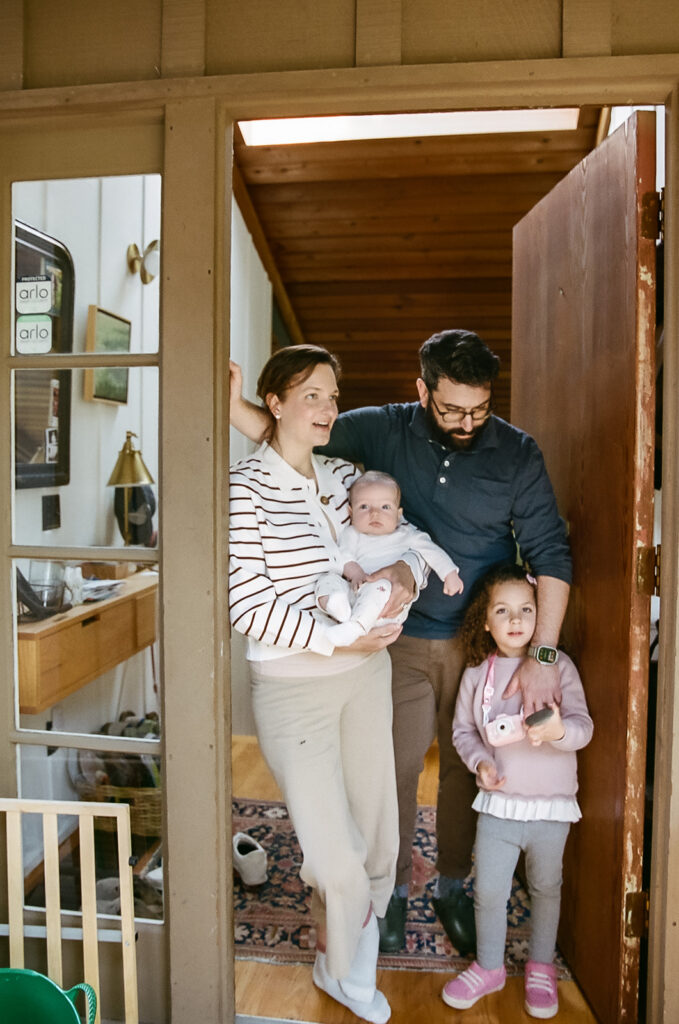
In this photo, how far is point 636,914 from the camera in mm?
A: 1846

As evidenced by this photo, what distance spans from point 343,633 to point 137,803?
69 centimetres

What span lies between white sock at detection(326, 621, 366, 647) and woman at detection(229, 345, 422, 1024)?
0.06 ft

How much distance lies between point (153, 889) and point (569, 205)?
214 cm

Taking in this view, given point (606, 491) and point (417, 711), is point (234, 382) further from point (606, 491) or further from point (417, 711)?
point (417, 711)

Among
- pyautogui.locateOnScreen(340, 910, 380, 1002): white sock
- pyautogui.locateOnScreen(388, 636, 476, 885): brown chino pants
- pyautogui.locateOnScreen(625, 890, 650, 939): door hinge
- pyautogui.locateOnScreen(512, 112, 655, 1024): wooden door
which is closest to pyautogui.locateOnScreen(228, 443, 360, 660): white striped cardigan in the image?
pyautogui.locateOnScreen(388, 636, 476, 885): brown chino pants

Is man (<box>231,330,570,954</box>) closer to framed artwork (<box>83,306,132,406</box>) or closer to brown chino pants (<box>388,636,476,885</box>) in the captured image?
brown chino pants (<box>388,636,476,885</box>)

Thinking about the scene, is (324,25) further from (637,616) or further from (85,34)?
(637,616)

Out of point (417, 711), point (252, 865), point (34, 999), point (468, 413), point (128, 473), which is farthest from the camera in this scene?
point (252, 865)

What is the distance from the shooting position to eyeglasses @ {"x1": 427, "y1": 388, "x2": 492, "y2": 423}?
6.73ft

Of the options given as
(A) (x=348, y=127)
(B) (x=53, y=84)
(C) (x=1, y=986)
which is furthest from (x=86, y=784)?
(A) (x=348, y=127)

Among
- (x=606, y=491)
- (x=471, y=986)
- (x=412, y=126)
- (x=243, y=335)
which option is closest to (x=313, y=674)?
(x=606, y=491)

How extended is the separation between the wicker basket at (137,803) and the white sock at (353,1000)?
1.96 feet

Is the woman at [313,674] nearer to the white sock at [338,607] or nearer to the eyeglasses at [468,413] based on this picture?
the white sock at [338,607]

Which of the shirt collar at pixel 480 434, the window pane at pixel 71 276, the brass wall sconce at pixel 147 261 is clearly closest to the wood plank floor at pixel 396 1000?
the shirt collar at pixel 480 434
